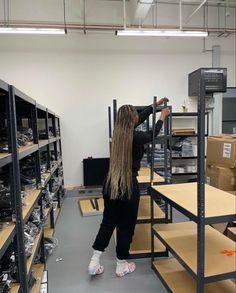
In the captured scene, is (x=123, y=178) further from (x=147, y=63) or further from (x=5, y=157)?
(x=147, y=63)

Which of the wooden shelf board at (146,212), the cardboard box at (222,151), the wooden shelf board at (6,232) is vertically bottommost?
the wooden shelf board at (146,212)

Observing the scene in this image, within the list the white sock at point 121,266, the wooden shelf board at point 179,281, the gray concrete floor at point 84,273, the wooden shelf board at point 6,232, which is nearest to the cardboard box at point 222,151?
the wooden shelf board at point 179,281

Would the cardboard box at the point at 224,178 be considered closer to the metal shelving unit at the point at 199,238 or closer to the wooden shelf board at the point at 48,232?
the metal shelving unit at the point at 199,238

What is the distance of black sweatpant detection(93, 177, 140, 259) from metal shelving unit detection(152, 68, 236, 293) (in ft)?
0.68

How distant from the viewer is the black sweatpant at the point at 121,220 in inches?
87.1

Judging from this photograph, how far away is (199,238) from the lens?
1.49 meters

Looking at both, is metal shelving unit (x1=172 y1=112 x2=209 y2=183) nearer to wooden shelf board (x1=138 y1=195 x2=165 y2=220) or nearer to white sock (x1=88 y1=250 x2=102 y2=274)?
wooden shelf board (x1=138 y1=195 x2=165 y2=220)

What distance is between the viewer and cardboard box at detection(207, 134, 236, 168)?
3.08 metres

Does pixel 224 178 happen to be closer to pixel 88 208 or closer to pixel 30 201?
pixel 88 208

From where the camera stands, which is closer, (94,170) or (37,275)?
(37,275)

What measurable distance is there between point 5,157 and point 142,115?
1366 millimetres

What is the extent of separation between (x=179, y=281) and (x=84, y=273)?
0.83 m

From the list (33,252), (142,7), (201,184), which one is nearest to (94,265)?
(33,252)

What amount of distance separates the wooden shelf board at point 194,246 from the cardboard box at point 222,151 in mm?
1122
